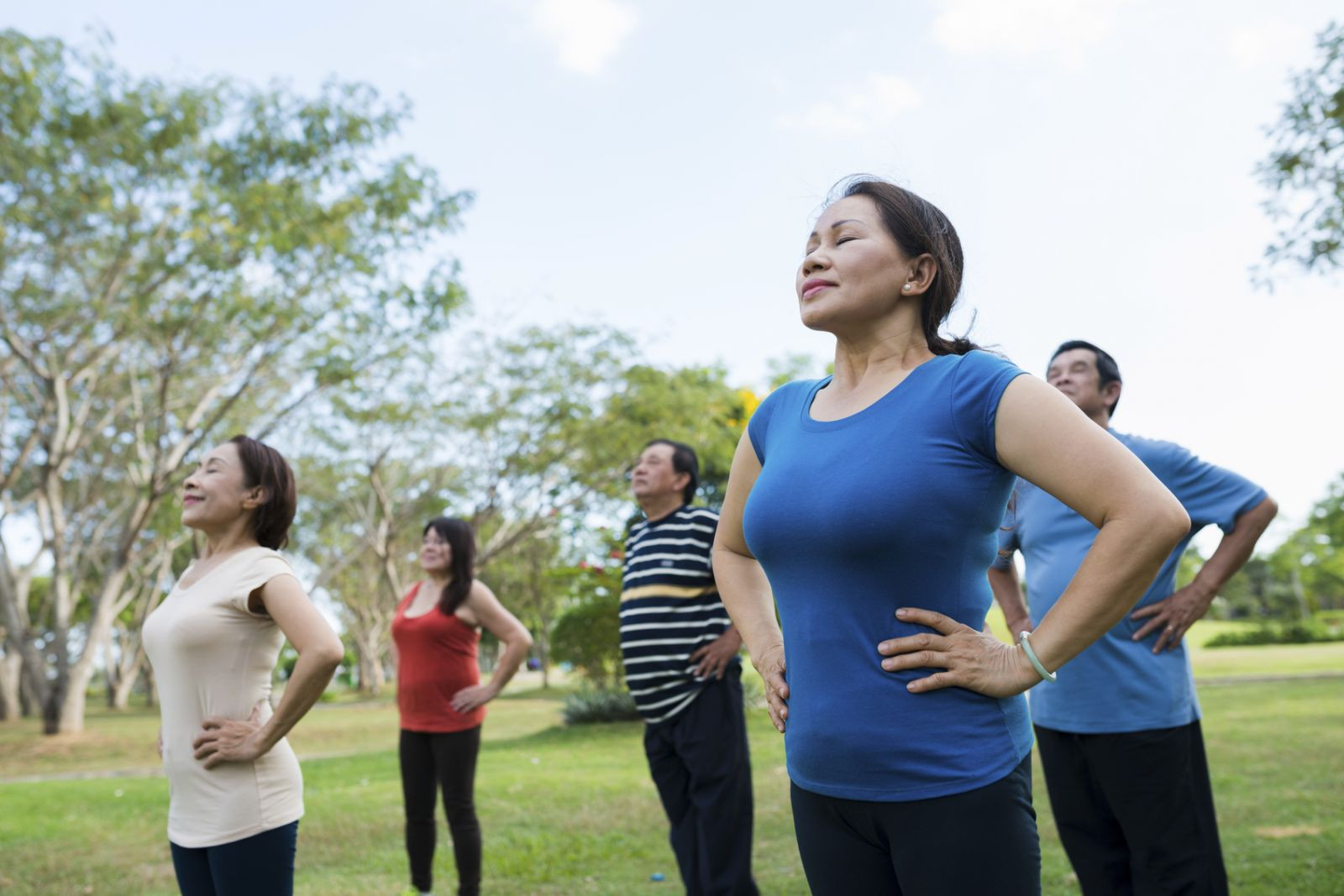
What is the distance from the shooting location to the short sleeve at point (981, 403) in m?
1.87

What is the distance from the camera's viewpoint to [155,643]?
3031mm

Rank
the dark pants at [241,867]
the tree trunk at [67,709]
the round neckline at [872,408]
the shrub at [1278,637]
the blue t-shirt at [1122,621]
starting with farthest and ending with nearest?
the shrub at [1278,637] < the tree trunk at [67,709] < the blue t-shirt at [1122,621] < the dark pants at [241,867] < the round neckline at [872,408]

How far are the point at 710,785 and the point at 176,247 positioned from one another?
13.0 metres

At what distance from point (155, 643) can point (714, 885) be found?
2.47 meters

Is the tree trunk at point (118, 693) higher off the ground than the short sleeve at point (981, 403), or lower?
lower

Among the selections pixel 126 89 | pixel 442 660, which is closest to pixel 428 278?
pixel 126 89

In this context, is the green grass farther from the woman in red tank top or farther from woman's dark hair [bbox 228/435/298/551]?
woman's dark hair [bbox 228/435/298/551]

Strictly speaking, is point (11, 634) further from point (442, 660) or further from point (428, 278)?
point (442, 660)

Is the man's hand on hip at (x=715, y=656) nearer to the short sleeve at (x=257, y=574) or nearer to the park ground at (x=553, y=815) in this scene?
the park ground at (x=553, y=815)

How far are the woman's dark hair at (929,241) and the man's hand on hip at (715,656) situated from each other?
2.61 m

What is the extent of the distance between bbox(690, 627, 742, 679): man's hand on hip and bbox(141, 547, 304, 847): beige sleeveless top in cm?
190

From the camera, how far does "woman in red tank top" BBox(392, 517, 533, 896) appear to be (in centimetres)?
530

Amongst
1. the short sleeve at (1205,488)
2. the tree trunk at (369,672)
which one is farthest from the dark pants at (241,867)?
the tree trunk at (369,672)

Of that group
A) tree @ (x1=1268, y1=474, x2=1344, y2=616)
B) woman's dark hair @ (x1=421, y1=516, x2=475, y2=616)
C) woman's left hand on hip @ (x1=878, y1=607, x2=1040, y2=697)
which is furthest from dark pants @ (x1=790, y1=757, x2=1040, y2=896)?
tree @ (x1=1268, y1=474, x2=1344, y2=616)
